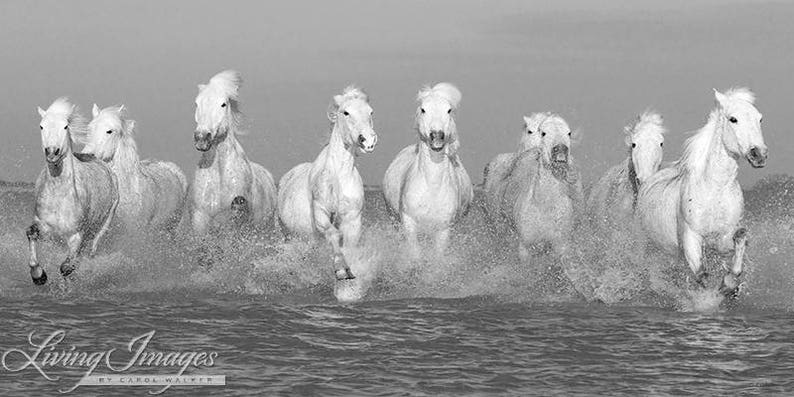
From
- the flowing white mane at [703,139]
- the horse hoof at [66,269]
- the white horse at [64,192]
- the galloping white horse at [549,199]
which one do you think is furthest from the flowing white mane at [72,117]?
the flowing white mane at [703,139]

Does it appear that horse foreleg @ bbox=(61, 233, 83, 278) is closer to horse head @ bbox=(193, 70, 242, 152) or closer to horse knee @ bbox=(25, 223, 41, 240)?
horse knee @ bbox=(25, 223, 41, 240)

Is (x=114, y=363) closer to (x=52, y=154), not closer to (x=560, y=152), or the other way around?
(x=52, y=154)

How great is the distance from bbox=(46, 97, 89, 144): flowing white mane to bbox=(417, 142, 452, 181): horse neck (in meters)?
3.49

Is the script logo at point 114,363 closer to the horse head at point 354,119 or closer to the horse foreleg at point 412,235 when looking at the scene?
the horse head at point 354,119

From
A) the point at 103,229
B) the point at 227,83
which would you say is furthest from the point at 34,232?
the point at 227,83

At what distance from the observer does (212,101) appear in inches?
557

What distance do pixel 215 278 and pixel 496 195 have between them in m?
3.59

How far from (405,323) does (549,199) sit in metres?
2.71

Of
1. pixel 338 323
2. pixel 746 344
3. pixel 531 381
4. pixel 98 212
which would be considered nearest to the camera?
pixel 531 381

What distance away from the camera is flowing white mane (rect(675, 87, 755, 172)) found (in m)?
12.2

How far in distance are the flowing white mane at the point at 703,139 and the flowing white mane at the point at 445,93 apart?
7.73ft

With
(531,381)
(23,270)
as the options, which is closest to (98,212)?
(23,270)

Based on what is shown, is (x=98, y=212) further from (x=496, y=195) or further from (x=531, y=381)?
(x=531, y=381)

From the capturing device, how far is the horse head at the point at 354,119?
40.0ft
